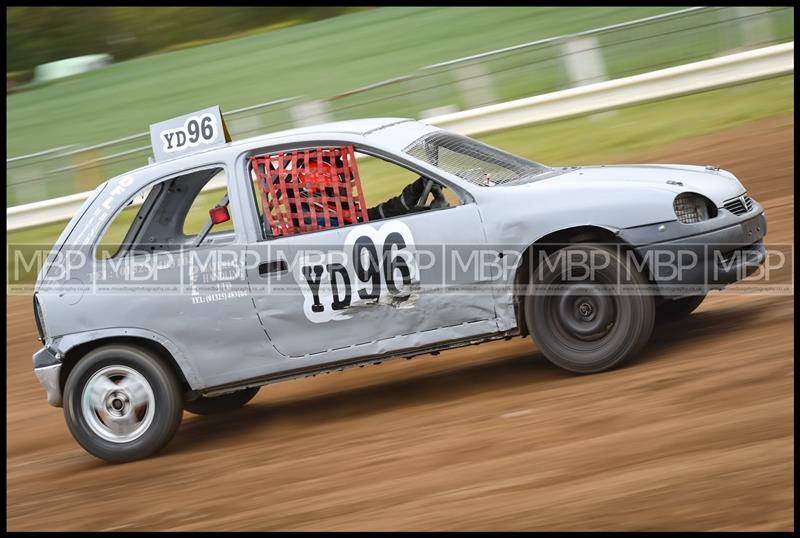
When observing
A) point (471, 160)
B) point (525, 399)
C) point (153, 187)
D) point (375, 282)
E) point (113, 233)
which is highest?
point (153, 187)

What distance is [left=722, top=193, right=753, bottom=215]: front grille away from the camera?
6.68 m

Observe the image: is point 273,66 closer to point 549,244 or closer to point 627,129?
point 627,129

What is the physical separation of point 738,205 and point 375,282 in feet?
7.58

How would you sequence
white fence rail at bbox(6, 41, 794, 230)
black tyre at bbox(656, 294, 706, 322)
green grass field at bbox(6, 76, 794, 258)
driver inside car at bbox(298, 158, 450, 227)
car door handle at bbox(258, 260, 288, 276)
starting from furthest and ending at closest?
white fence rail at bbox(6, 41, 794, 230) < green grass field at bbox(6, 76, 794, 258) < black tyre at bbox(656, 294, 706, 322) < driver inside car at bbox(298, 158, 450, 227) < car door handle at bbox(258, 260, 288, 276)

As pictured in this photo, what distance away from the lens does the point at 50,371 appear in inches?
285

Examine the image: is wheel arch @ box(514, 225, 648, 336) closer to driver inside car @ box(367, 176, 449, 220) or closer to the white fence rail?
driver inside car @ box(367, 176, 449, 220)

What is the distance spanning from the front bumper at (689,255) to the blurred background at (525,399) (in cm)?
48

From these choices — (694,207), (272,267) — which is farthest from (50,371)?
(694,207)

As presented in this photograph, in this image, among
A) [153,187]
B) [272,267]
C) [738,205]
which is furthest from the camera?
[153,187]

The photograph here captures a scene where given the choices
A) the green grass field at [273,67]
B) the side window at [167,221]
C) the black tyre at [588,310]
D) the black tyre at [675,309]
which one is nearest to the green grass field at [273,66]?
the green grass field at [273,67]

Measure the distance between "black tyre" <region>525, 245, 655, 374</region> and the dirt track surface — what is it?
0.54 feet

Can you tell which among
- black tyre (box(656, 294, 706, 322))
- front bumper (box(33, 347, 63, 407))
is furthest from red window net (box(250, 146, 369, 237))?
black tyre (box(656, 294, 706, 322))

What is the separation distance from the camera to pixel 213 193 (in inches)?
589

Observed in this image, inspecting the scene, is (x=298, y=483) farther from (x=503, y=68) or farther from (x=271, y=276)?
(x=503, y=68)
